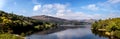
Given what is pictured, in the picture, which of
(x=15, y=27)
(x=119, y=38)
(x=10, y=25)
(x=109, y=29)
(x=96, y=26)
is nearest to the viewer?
(x=119, y=38)

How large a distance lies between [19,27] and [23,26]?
40.0ft

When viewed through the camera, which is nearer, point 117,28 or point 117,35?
point 117,35

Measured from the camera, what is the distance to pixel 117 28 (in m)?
116

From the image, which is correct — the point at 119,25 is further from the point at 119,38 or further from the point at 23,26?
the point at 23,26

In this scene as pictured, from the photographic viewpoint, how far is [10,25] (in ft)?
520

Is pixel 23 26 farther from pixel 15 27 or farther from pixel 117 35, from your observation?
pixel 117 35

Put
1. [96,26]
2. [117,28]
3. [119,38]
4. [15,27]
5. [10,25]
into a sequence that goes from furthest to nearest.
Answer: [96,26] → [15,27] → [10,25] → [117,28] → [119,38]

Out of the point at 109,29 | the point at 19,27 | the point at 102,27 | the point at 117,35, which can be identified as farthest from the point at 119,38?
the point at 19,27

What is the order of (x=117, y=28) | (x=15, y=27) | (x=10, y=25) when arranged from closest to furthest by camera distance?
(x=117, y=28) → (x=10, y=25) → (x=15, y=27)

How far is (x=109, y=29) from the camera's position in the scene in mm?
127750

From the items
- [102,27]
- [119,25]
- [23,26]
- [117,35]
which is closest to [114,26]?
[119,25]

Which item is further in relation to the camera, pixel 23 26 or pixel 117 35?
pixel 23 26

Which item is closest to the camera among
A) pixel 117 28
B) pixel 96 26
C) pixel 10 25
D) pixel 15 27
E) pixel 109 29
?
pixel 117 28

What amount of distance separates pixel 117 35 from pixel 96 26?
8805 centimetres
